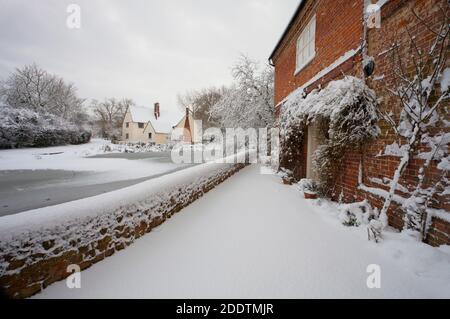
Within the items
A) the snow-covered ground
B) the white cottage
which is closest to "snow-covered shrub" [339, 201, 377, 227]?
the snow-covered ground

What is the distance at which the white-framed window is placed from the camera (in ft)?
19.9

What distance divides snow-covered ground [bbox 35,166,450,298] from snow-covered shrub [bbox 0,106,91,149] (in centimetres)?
2396

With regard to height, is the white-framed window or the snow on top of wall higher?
the white-framed window

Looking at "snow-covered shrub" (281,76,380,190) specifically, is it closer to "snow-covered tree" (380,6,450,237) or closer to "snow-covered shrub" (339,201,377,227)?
"snow-covered tree" (380,6,450,237)

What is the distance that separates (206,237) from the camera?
3.21m

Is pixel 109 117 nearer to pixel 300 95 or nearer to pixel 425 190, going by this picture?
pixel 300 95

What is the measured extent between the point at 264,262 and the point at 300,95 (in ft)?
17.1

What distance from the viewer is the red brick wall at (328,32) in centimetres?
407

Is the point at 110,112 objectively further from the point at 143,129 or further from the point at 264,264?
the point at 264,264

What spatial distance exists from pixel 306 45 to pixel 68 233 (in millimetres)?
7777

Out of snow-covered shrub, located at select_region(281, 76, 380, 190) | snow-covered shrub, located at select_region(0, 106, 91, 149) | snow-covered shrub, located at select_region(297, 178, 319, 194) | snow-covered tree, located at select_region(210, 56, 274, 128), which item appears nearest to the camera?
snow-covered shrub, located at select_region(281, 76, 380, 190)

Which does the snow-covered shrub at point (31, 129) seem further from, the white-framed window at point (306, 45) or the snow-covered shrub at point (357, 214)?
the snow-covered shrub at point (357, 214)

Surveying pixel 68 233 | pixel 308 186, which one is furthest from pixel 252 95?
pixel 68 233
